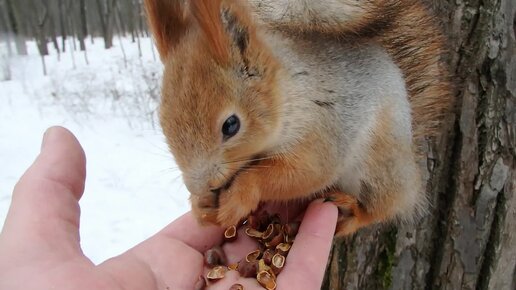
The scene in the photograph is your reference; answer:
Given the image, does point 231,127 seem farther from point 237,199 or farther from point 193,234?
point 193,234

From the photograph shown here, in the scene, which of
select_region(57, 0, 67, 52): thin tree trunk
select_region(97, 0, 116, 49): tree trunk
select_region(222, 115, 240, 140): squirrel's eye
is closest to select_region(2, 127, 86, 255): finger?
select_region(222, 115, 240, 140): squirrel's eye

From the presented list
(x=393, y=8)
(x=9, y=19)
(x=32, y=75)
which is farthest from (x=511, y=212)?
(x=9, y=19)

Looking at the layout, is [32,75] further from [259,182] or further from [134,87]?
[259,182]

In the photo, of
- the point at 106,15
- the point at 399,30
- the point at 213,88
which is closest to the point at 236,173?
the point at 213,88

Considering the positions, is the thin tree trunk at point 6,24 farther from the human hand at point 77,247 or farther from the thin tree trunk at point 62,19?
the human hand at point 77,247

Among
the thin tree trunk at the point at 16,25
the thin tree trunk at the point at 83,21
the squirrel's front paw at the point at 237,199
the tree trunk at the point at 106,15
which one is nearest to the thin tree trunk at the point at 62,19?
the thin tree trunk at the point at 83,21

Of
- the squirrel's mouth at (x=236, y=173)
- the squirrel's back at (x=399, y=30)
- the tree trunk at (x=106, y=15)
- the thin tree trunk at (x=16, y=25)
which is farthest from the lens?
the tree trunk at (x=106, y=15)
